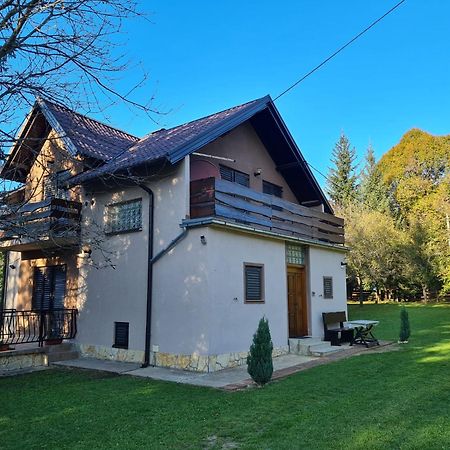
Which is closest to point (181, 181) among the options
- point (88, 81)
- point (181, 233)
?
point (181, 233)

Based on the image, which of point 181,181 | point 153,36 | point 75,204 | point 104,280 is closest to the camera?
point 153,36

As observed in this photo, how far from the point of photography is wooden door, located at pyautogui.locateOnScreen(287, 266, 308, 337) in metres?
13.6

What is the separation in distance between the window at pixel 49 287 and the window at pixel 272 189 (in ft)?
24.0

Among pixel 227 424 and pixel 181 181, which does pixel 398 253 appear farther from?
pixel 227 424

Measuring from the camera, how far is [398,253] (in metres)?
32.2

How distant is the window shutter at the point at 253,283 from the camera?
11.3 m

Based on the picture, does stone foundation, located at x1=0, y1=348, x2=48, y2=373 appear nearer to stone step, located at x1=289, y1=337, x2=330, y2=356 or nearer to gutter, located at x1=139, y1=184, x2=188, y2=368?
gutter, located at x1=139, y1=184, x2=188, y2=368

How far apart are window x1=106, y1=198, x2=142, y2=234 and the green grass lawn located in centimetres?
412

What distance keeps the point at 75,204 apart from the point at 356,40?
9.07 m

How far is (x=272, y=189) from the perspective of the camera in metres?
15.9

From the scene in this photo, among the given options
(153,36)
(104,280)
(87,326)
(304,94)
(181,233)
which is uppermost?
(304,94)

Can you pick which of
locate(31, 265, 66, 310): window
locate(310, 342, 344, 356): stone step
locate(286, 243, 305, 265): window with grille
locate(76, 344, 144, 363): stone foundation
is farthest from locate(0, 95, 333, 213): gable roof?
locate(310, 342, 344, 356): stone step

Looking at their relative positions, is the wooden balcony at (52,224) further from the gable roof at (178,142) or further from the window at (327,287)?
the window at (327,287)

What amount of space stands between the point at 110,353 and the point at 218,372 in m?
3.53
